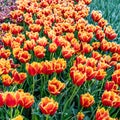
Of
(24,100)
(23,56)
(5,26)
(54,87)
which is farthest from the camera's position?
(5,26)

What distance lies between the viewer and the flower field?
2.84 meters

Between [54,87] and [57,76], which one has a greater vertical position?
[54,87]

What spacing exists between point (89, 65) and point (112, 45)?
33.7 inches

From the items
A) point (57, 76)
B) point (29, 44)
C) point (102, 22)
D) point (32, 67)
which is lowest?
point (57, 76)

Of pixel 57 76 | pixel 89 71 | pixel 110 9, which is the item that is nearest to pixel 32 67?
pixel 89 71

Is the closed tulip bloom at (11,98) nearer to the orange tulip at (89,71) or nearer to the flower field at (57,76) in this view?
the flower field at (57,76)

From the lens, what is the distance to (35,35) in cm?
394

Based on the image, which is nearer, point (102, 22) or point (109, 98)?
point (109, 98)

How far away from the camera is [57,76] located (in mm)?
3797

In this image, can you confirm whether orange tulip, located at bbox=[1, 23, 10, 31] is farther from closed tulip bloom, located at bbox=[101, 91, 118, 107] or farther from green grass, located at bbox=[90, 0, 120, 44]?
green grass, located at bbox=[90, 0, 120, 44]

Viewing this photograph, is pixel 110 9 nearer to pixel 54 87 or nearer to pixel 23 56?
pixel 23 56

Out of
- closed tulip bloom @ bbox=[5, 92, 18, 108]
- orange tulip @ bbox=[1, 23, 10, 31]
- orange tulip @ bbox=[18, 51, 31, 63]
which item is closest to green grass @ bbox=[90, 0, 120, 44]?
orange tulip @ bbox=[1, 23, 10, 31]

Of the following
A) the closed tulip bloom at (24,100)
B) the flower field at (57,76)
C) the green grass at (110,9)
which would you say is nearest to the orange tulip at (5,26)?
the flower field at (57,76)

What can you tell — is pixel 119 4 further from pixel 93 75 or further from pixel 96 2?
pixel 93 75
